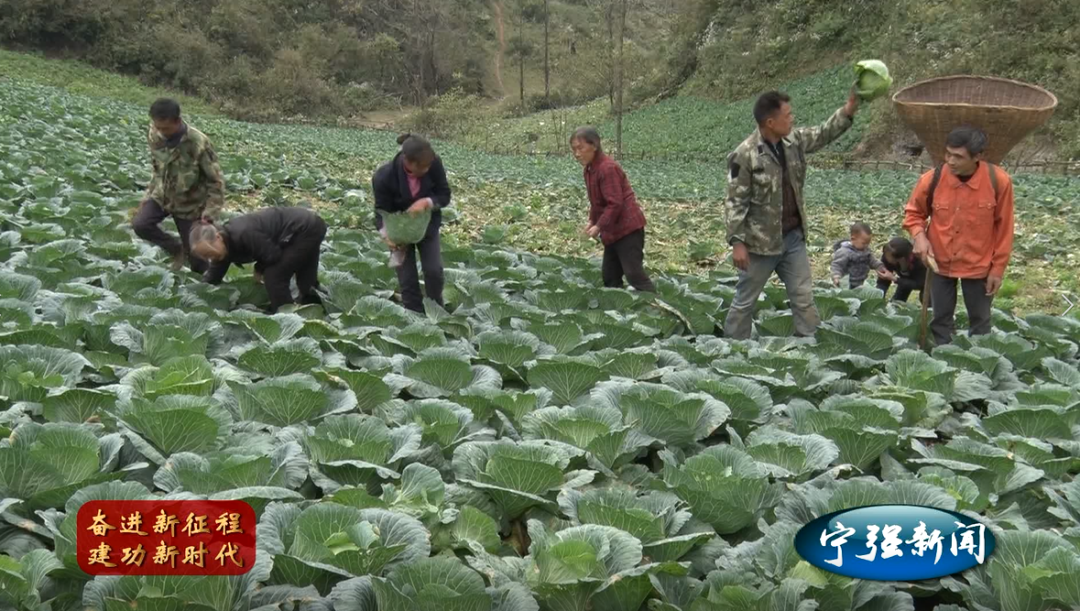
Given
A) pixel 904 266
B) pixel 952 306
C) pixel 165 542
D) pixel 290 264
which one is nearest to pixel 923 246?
pixel 952 306

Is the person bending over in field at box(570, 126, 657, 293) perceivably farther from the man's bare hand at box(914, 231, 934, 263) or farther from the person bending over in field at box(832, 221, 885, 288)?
the person bending over in field at box(832, 221, 885, 288)

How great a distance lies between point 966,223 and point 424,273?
3.44m

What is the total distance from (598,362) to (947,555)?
2280 mm

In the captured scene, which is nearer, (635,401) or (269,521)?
(269,521)

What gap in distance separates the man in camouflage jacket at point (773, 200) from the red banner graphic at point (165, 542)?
3771mm

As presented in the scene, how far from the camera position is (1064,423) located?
3.76m

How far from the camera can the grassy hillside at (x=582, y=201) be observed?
36.1ft

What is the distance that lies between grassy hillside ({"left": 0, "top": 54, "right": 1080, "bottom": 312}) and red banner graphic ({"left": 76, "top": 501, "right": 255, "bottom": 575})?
6522 millimetres

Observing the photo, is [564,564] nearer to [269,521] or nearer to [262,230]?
[269,521]

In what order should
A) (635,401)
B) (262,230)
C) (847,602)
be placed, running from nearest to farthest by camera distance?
1. (847,602)
2. (635,401)
3. (262,230)

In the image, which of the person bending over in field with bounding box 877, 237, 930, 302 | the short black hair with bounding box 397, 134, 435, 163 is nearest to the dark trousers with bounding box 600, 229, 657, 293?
the short black hair with bounding box 397, 134, 435, 163

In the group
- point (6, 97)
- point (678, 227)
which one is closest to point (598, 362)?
point (678, 227)

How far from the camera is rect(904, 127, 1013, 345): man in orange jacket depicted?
521cm

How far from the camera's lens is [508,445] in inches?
124
